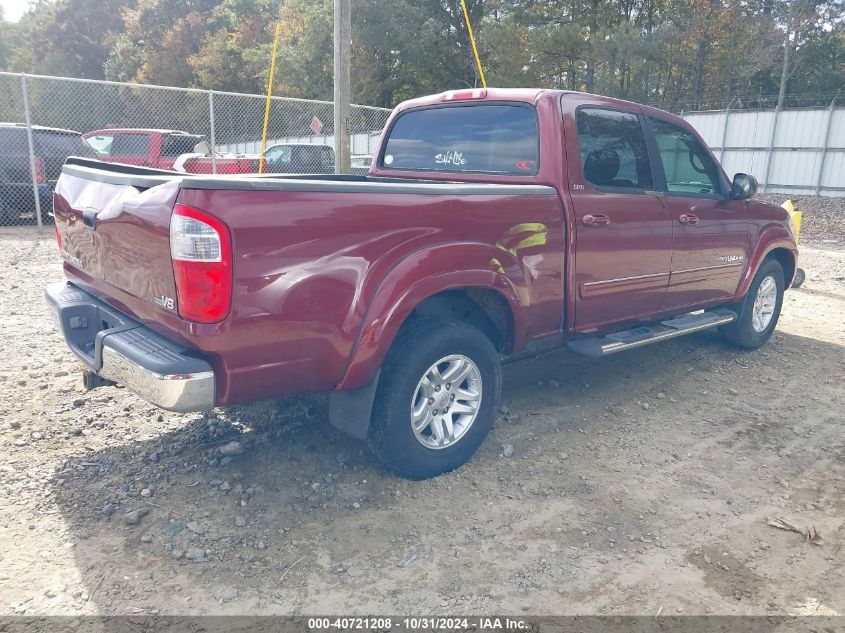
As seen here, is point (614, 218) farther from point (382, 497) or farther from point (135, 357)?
point (135, 357)

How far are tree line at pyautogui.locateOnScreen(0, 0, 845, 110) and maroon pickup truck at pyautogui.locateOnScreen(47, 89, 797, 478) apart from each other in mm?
19607

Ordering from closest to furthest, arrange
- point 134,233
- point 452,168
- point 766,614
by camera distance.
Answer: point 766,614 → point 134,233 → point 452,168

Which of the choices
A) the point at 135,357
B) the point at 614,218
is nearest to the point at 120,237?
the point at 135,357

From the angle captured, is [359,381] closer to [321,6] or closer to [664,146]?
[664,146]

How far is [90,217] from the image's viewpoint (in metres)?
3.29

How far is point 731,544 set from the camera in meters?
3.05

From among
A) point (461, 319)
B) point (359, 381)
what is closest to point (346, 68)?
point (461, 319)

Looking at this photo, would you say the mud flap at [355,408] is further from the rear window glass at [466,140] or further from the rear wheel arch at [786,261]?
the rear wheel arch at [786,261]

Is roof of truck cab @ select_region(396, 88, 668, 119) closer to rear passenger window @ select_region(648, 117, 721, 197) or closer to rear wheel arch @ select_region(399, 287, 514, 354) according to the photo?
rear passenger window @ select_region(648, 117, 721, 197)

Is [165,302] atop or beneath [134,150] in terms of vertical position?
beneath

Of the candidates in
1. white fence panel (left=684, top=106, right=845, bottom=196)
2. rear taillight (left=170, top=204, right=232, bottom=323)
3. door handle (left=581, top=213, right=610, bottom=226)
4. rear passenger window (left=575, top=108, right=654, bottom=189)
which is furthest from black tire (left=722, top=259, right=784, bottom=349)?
white fence panel (left=684, top=106, right=845, bottom=196)

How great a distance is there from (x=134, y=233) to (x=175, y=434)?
1.47 metres

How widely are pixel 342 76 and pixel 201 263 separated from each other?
22.2 ft

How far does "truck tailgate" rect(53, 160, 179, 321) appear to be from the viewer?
2.76 m
